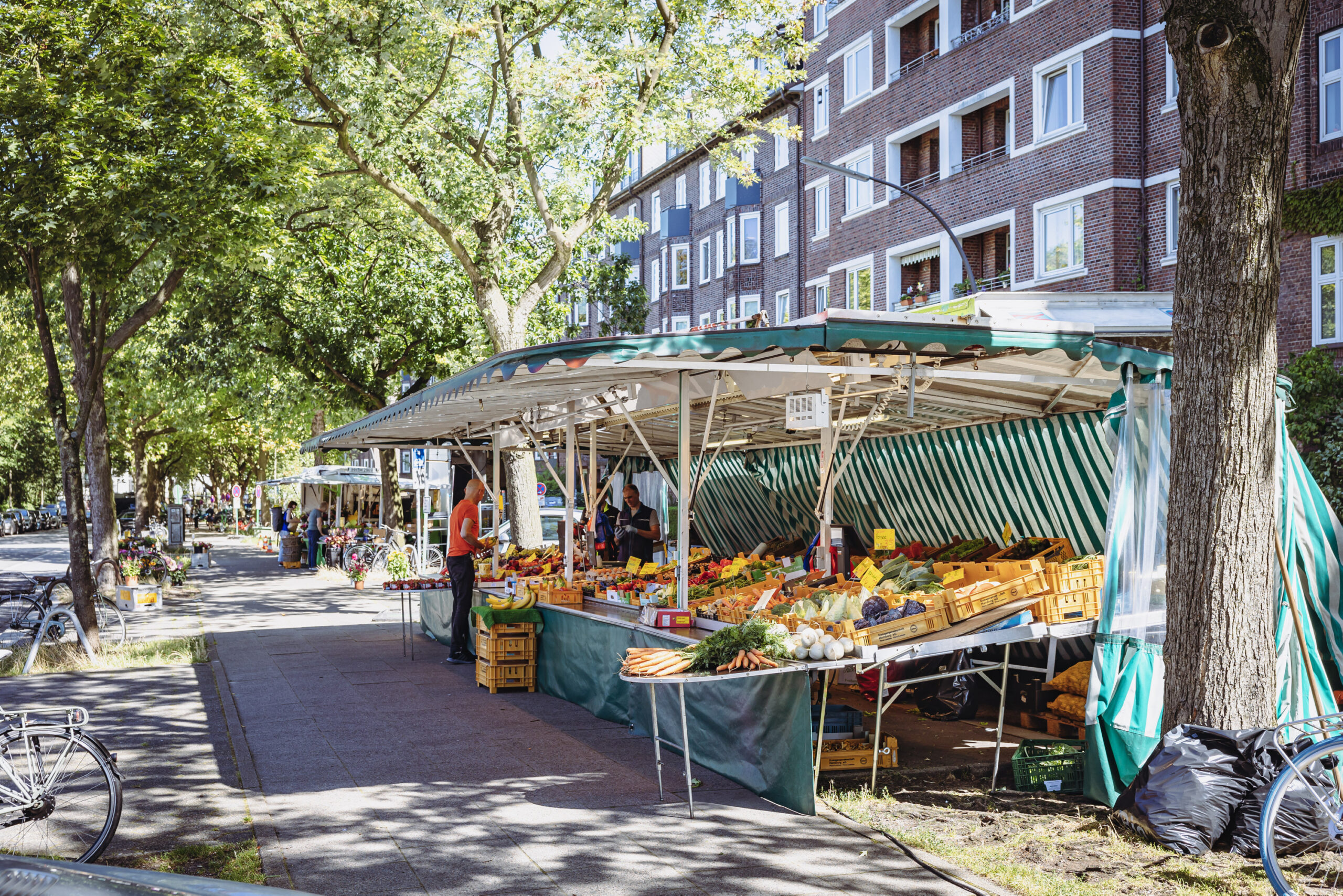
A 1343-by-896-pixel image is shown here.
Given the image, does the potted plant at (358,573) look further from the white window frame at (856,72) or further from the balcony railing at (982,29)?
the balcony railing at (982,29)

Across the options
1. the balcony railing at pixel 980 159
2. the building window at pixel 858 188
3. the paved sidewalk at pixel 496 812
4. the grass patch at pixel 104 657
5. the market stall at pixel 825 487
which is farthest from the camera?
the building window at pixel 858 188

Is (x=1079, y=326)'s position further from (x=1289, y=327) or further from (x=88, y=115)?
(x=1289, y=327)

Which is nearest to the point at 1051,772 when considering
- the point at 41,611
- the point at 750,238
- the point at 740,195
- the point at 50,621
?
the point at 50,621

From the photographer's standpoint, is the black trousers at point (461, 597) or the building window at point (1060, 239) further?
the building window at point (1060, 239)

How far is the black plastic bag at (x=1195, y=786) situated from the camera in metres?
5.87

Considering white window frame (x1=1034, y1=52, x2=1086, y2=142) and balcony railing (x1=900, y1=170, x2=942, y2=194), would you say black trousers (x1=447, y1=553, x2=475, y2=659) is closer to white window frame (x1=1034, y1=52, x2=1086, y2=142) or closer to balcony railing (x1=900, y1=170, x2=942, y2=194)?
white window frame (x1=1034, y1=52, x2=1086, y2=142)

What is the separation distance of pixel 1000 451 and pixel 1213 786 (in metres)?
5.19

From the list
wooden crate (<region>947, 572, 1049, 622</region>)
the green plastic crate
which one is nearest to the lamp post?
wooden crate (<region>947, 572, 1049, 622</region>)

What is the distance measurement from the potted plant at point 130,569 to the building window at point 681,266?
91.7 ft

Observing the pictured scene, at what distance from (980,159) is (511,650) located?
2079 centimetres

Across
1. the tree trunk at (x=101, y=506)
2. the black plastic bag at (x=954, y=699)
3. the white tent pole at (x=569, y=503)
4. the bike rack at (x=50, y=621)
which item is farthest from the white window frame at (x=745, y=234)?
the black plastic bag at (x=954, y=699)

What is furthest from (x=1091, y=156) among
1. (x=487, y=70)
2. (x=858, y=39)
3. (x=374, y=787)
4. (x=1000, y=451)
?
(x=374, y=787)

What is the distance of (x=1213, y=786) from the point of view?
5.93 metres

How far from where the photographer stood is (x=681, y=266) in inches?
1900
